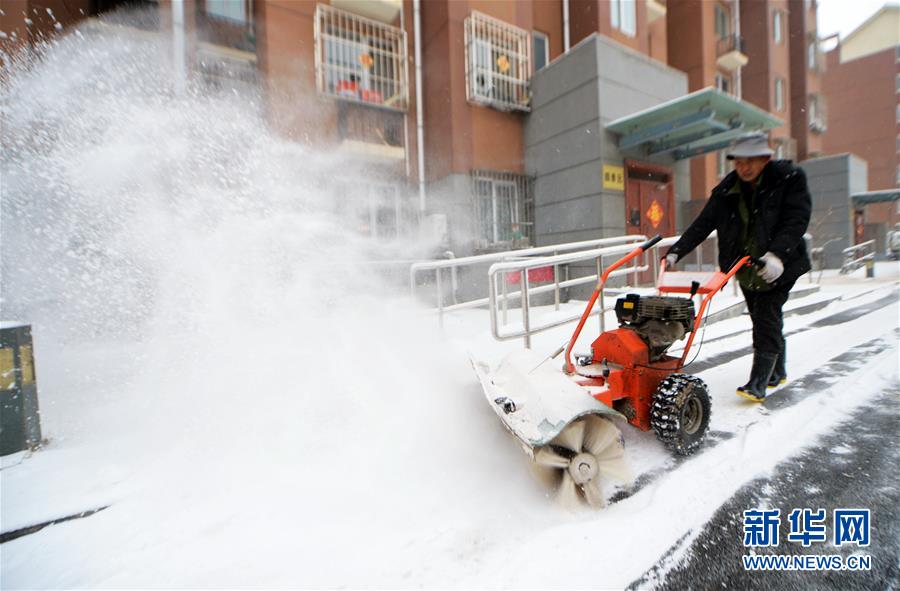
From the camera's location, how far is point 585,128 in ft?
A: 29.8

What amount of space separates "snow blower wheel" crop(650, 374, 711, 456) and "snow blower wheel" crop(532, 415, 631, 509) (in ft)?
1.32

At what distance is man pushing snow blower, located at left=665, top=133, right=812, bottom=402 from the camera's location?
8.46ft

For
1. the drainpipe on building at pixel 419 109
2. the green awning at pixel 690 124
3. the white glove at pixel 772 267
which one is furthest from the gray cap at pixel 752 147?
the drainpipe on building at pixel 419 109

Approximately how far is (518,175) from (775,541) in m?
10.1

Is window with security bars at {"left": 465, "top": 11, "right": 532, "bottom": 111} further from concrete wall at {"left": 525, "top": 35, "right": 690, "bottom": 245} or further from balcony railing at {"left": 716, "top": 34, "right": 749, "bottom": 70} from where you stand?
balcony railing at {"left": 716, "top": 34, "right": 749, "bottom": 70}

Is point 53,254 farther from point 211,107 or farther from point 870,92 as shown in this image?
point 870,92

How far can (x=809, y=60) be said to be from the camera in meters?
21.0

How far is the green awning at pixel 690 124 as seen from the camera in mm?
7660

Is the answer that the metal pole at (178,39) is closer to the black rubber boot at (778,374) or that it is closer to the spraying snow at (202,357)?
the spraying snow at (202,357)

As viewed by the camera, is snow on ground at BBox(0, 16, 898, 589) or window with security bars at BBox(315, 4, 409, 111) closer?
snow on ground at BBox(0, 16, 898, 589)

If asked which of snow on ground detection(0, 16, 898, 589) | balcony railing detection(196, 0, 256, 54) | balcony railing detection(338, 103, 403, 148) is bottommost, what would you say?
snow on ground detection(0, 16, 898, 589)

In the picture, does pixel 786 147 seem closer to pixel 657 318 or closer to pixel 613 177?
pixel 613 177

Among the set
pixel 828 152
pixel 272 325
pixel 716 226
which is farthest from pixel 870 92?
pixel 272 325

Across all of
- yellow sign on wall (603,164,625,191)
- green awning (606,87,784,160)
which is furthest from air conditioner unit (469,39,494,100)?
yellow sign on wall (603,164,625,191)
